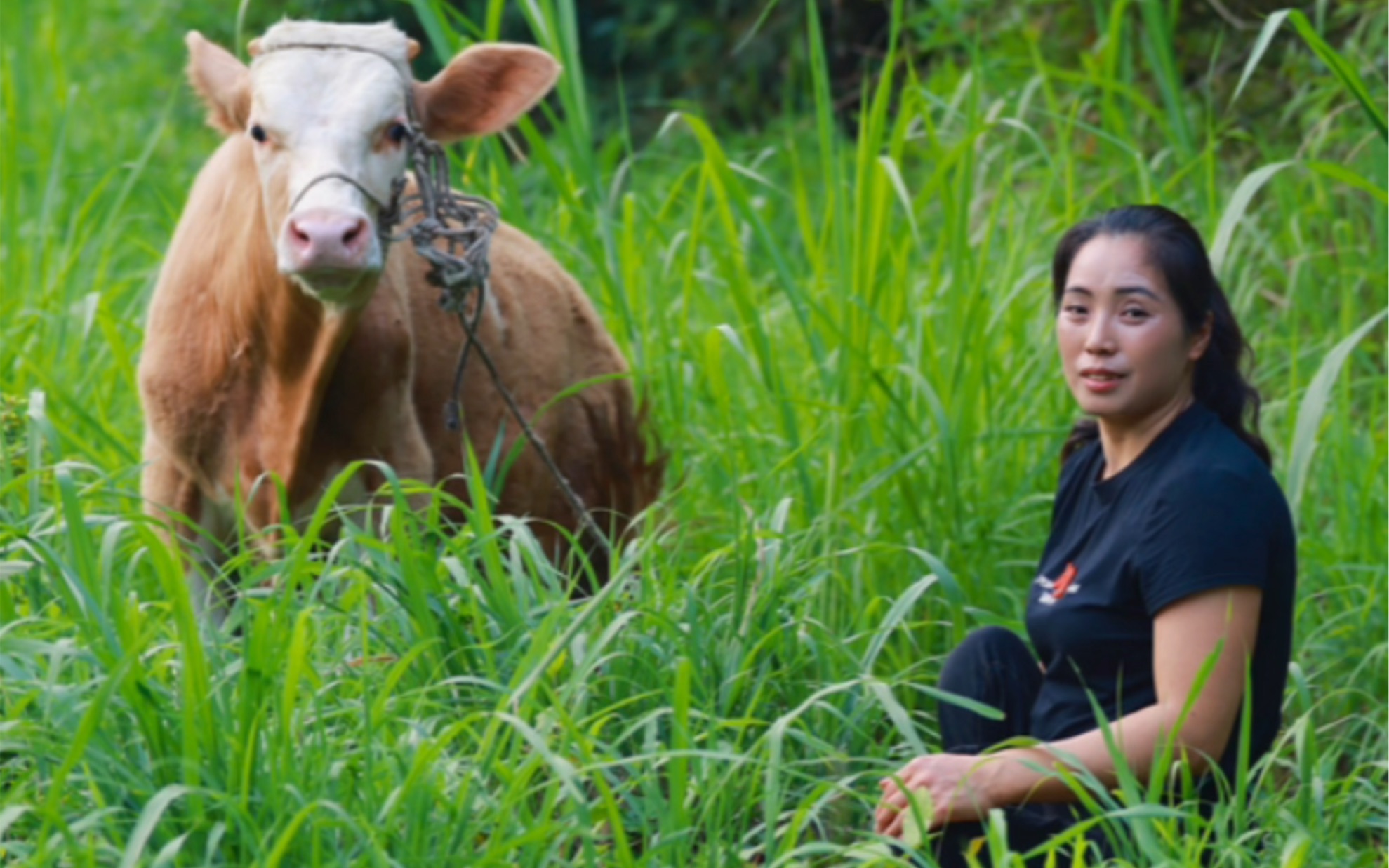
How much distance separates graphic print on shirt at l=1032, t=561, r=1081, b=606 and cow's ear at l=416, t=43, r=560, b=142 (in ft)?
5.07

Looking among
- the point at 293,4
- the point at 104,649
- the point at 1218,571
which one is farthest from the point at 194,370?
the point at 293,4

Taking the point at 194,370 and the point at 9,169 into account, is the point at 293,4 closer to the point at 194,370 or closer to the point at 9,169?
the point at 9,169

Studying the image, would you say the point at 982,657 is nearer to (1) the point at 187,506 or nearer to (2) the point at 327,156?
(2) the point at 327,156

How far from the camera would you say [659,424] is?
482cm

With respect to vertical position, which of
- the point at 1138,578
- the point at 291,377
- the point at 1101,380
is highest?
Result: the point at 1101,380

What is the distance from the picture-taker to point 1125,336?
3.01 metres

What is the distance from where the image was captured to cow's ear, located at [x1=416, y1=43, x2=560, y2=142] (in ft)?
13.3

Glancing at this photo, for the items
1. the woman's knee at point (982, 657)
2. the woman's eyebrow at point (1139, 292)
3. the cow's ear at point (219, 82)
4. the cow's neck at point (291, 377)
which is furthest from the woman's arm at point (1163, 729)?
the cow's ear at point (219, 82)

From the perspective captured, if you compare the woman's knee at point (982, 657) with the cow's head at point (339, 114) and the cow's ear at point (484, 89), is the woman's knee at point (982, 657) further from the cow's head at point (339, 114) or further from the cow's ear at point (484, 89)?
the cow's ear at point (484, 89)

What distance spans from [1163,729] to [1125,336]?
1.97 ft

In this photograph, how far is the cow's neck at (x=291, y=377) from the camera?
393 cm

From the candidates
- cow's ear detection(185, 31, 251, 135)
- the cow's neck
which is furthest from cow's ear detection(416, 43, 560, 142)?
the cow's neck

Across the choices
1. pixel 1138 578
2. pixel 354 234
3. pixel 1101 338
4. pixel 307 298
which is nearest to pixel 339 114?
pixel 354 234

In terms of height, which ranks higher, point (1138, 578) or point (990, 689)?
point (1138, 578)
